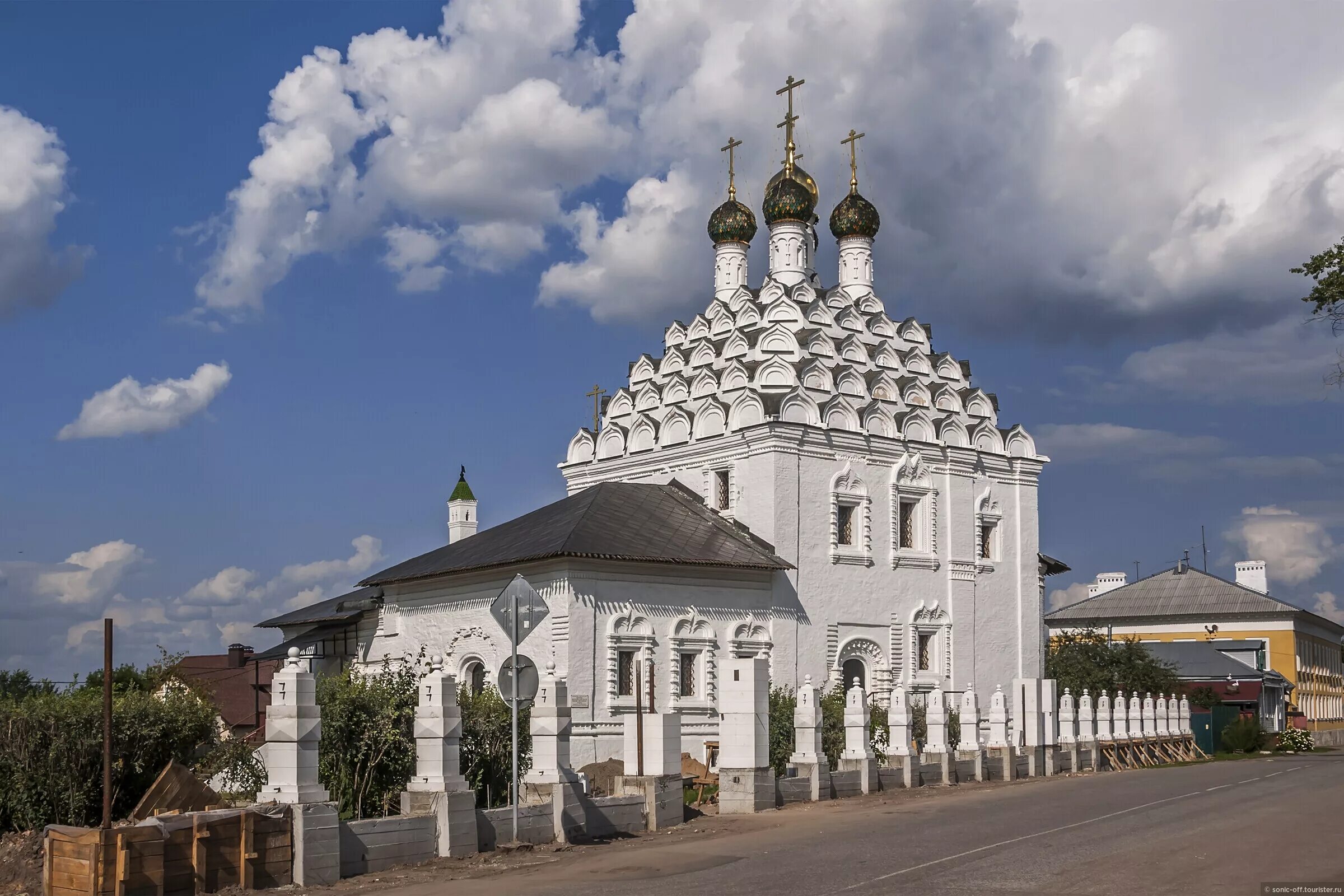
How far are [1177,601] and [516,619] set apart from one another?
48523mm

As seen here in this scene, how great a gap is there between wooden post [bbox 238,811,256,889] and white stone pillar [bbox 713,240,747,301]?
23.6 m

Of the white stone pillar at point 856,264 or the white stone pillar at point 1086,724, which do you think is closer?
the white stone pillar at point 1086,724

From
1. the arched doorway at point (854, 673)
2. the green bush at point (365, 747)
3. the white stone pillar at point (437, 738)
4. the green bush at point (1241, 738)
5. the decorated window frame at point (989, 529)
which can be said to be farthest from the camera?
the green bush at point (1241, 738)

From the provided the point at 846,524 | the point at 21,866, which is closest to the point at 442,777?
the point at 21,866

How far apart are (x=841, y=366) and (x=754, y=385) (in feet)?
8.25

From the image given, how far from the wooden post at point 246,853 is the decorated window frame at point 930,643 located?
20.1 m

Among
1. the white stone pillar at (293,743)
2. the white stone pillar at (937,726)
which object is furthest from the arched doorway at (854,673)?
the white stone pillar at (293,743)

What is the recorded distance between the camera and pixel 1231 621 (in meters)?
54.4

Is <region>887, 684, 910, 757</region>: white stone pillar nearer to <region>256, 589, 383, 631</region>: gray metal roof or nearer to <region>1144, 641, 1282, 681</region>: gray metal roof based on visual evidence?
<region>256, 589, 383, 631</region>: gray metal roof

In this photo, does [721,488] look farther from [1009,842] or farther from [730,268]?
[1009,842]

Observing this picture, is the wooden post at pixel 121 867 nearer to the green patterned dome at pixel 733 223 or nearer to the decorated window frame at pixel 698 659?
the decorated window frame at pixel 698 659

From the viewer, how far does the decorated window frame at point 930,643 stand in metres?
30.0

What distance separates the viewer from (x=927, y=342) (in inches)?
1342

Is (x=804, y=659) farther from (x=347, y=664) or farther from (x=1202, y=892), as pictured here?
(x=1202, y=892)
